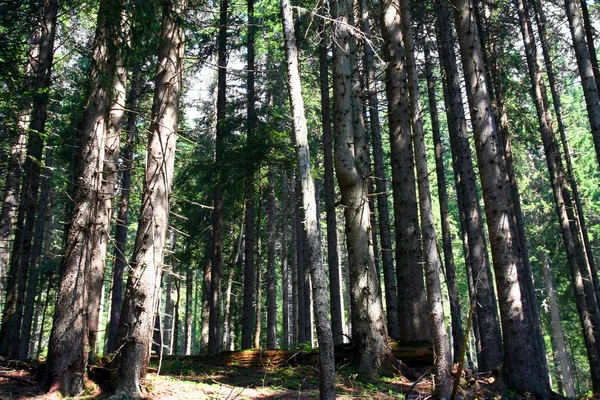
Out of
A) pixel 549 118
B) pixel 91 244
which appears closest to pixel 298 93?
pixel 91 244

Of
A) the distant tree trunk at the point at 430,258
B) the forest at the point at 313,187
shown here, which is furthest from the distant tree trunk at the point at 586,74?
the distant tree trunk at the point at 430,258

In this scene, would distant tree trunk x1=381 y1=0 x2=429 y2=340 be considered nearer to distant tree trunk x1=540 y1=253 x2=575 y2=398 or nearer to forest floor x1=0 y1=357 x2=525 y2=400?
forest floor x1=0 y1=357 x2=525 y2=400

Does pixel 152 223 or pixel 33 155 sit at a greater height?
pixel 33 155

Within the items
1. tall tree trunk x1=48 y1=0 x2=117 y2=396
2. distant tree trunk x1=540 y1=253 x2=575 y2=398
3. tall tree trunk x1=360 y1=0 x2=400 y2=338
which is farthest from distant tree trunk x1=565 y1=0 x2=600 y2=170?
distant tree trunk x1=540 y1=253 x2=575 y2=398

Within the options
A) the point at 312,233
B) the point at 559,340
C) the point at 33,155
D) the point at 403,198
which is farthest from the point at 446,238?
the point at 559,340

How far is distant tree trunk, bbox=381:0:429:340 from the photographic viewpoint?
951 cm

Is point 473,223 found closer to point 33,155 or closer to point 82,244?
point 82,244

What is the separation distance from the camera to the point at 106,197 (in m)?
7.89

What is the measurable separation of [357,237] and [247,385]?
3.38 m

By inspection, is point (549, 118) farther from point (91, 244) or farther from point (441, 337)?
point (91, 244)

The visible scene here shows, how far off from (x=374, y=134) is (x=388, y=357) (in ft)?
30.5

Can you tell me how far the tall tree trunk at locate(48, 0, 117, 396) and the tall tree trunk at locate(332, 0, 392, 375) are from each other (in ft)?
13.7

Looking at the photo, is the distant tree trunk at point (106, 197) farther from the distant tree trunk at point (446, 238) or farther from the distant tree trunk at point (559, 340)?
the distant tree trunk at point (559, 340)

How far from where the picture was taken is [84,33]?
24469 mm
